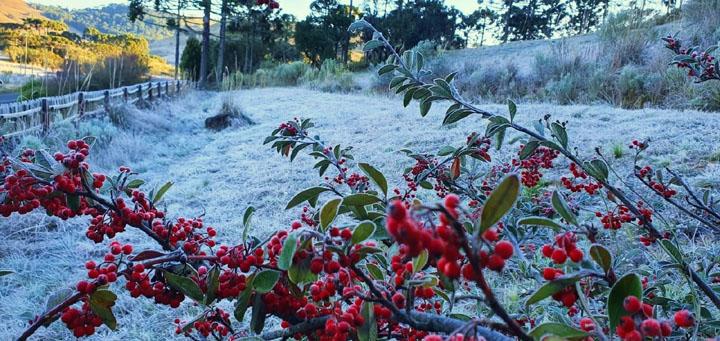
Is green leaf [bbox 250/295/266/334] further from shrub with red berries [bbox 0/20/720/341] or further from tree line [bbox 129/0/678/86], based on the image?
tree line [bbox 129/0/678/86]

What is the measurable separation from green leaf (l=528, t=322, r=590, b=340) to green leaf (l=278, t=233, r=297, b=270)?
244 mm

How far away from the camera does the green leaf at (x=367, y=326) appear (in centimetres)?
59

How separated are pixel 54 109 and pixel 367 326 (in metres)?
5.78

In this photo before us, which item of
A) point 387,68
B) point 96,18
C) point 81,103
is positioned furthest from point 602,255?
point 96,18

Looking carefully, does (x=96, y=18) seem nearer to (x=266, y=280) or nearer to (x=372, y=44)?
(x=372, y=44)

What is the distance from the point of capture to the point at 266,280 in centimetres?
59

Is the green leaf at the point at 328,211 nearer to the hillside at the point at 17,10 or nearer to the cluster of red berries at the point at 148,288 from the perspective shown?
the cluster of red berries at the point at 148,288

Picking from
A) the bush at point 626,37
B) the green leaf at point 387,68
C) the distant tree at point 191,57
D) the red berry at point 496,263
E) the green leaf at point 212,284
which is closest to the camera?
the red berry at point 496,263

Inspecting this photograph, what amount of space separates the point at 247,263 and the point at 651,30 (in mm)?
8565

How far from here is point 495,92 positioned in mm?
8250

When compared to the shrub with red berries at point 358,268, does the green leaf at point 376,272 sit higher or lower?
lower

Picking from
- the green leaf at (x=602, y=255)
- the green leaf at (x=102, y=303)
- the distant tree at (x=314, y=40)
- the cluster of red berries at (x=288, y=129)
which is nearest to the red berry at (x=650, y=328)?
the green leaf at (x=602, y=255)

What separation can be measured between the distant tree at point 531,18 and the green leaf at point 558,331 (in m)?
30.5

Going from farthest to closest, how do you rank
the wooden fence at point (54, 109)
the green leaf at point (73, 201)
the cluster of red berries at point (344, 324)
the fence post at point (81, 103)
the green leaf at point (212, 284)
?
the fence post at point (81, 103) → the wooden fence at point (54, 109) → the green leaf at point (73, 201) → the green leaf at point (212, 284) → the cluster of red berries at point (344, 324)
